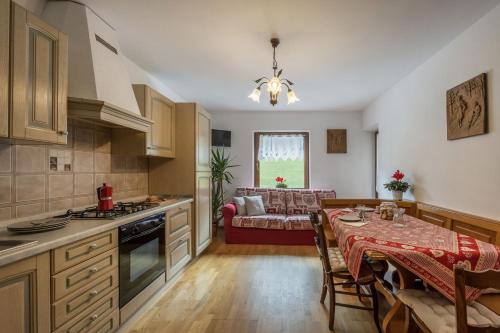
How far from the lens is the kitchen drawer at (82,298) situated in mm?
1419

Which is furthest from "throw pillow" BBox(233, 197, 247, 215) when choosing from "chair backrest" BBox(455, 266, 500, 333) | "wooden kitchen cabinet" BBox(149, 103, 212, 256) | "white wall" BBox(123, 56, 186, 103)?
"chair backrest" BBox(455, 266, 500, 333)

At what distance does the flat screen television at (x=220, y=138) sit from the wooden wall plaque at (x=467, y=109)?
3.73 metres

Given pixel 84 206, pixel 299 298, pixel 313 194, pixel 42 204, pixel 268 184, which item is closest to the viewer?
pixel 42 204

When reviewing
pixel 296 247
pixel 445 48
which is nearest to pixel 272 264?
pixel 296 247

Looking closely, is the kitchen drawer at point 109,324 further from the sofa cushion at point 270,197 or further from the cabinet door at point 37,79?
the sofa cushion at point 270,197

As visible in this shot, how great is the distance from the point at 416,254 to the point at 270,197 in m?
3.65

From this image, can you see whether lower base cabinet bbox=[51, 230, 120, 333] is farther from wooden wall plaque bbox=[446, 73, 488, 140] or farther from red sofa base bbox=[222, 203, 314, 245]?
wooden wall plaque bbox=[446, 73, 488, 140]

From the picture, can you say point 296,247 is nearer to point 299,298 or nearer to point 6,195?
point 299,298

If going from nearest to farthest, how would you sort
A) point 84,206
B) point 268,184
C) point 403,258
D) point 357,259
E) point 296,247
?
point 403,258 → point 357,259 → point 84,206 → point 296,247 → point 268,184

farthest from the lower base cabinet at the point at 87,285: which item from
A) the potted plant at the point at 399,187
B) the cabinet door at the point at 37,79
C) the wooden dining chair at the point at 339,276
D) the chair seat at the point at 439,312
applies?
the potted plant at the point at 399,187

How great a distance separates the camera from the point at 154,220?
2.41 meters

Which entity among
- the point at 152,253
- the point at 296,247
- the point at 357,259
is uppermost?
the point at 357,259

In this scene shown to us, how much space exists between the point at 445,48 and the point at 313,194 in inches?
117

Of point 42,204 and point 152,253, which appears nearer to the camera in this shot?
point 42,204
